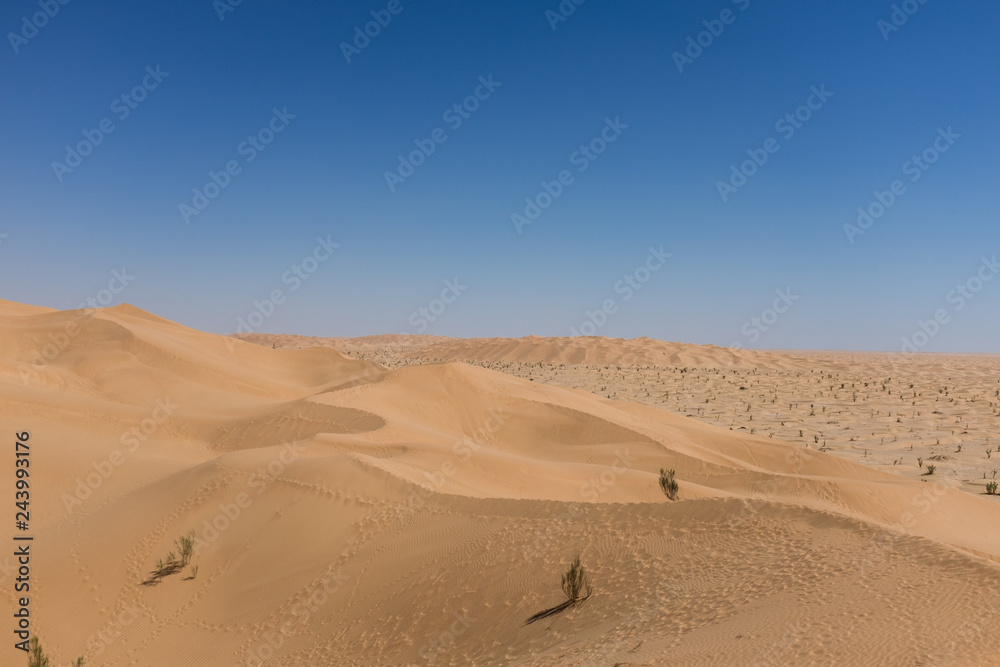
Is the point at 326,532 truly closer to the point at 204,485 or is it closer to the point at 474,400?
the point at 204,485

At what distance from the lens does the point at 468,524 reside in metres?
9.07

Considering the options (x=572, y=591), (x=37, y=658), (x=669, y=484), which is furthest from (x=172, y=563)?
(x=669, y=484)

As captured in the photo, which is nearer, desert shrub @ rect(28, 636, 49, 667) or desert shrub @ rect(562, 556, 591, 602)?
desert shrub @ rect(562, 556, 591, 602)

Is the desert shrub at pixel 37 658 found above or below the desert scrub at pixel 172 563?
below

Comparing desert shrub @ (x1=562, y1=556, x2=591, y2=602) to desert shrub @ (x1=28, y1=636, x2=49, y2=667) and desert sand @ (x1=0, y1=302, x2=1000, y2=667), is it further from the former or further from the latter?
desert shrub @ (x1=28, y1=636, x2=49, y2=667)

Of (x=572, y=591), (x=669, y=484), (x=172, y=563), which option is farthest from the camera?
(x=669, y=484)

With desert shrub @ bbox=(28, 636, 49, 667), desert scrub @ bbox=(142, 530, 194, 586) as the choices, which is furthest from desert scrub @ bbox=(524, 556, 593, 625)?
desert scrub @ bbox=(142, 530, 194, 586)

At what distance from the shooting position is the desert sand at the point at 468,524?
543cm

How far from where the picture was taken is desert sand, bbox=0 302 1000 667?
17.8 feet

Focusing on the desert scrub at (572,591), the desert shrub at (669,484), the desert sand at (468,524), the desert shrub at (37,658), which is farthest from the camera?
the desert shrub at (669,484)

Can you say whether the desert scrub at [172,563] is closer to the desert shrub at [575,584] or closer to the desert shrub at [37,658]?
the desert shrub at [37,658]

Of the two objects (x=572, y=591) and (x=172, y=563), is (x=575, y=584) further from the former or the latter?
(x=172, y=563)

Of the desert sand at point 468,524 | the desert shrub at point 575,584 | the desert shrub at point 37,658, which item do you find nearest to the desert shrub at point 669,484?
the desert sand at point 468,524

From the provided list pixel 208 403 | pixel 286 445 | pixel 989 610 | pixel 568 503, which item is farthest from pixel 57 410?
pixel 989 610
